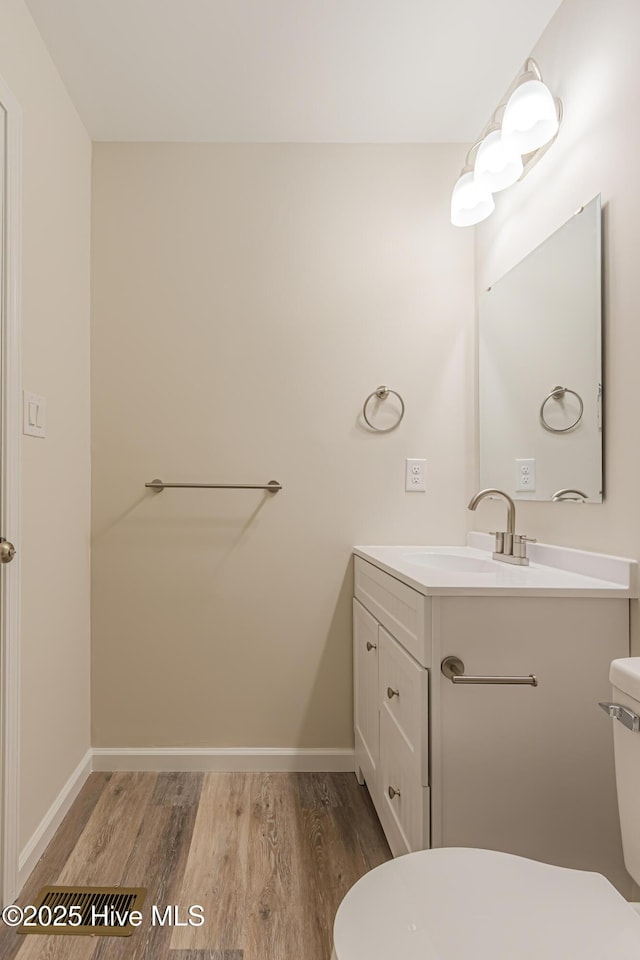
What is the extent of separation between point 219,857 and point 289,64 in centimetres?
236

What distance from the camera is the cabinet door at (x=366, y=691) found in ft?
5.97

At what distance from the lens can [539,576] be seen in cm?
147

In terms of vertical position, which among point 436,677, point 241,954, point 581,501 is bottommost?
point 241,954

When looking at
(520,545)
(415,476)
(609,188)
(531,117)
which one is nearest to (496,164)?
(531,117)

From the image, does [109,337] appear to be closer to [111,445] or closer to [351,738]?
[111,445]

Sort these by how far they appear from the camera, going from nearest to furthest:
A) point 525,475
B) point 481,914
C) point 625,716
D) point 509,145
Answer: point 481,914 → point 625,716 → point 509,145 → point 525,475

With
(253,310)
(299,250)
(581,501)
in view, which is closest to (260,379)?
(253,310)

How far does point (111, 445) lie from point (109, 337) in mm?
402

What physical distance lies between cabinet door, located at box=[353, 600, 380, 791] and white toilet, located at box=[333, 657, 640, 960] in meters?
0.88

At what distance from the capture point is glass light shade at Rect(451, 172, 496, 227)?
1.97 metres

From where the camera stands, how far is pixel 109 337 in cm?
222

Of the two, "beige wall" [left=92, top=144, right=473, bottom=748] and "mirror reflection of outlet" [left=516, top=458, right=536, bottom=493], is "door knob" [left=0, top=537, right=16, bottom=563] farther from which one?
"mirror reflection of outlet" [left=516, top=458, right=536, bottom=493]

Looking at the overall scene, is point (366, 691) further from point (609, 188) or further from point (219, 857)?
point (609, 188)

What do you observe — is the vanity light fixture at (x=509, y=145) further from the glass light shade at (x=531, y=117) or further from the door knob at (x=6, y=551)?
the door knob at (x=6, y=551)
